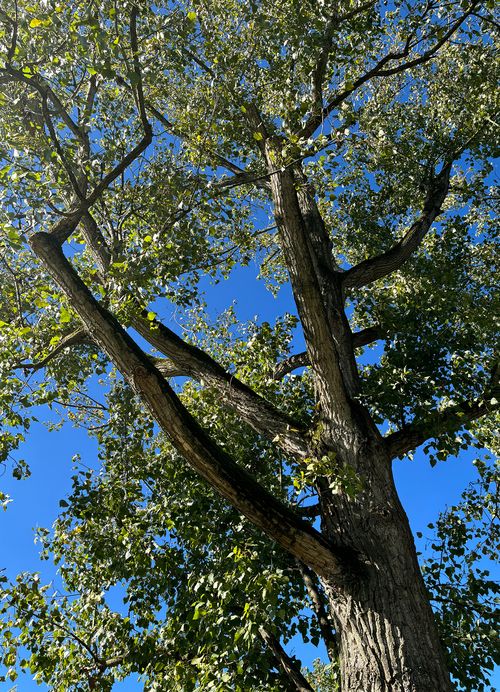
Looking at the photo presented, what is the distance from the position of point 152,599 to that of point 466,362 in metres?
4.94

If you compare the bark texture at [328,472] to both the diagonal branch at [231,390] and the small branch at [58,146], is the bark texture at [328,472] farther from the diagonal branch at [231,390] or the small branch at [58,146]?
the small branch at [58,146]

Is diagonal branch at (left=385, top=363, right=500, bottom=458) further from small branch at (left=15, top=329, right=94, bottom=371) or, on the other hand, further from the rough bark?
small branch at (left=15, top=329, right=94, bottom=371)

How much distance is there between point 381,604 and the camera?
199 inches

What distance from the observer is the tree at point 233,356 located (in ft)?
16.9

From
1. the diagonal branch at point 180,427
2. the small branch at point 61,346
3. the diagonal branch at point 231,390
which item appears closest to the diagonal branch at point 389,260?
the diagonal branch at point 231,390

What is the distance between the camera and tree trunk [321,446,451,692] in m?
4.71

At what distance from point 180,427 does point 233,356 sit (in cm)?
492

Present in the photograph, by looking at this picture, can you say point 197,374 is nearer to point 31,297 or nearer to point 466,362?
point 31,297

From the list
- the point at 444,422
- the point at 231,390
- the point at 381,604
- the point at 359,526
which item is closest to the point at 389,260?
the point at 444,422

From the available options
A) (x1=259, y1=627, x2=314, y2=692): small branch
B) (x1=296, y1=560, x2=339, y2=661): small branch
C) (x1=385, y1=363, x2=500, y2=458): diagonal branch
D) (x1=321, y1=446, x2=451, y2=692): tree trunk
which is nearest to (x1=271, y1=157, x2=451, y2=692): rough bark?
(x1=321, y1=446, x2=451, y2=692): tree trunk

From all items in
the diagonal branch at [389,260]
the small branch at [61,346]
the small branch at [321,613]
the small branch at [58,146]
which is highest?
the diagonal branch at [389,260]

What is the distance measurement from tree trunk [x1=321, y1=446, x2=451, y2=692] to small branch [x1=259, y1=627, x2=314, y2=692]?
1886 mm

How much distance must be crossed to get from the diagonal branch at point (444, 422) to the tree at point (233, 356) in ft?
0.08

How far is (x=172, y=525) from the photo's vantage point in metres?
7.21
